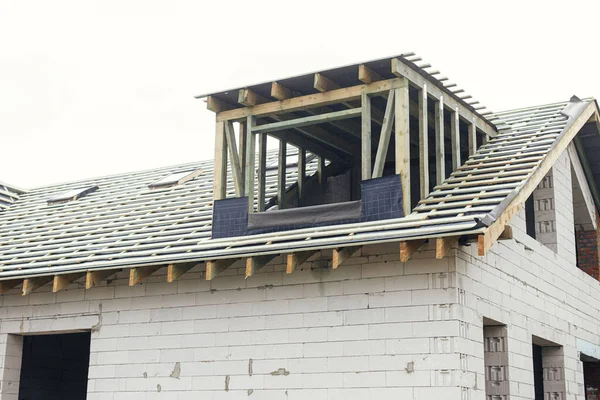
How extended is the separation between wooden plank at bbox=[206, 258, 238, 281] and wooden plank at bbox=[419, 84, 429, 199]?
3.25 m

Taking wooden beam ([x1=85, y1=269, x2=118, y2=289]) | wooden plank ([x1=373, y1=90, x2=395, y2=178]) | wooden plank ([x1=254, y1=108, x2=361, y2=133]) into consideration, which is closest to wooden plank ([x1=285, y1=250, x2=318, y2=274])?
wooden plank ([x1=373, y1=90, x2=395, y2=178])

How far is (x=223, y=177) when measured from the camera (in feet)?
49.9

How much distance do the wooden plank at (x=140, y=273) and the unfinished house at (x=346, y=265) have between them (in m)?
0.04

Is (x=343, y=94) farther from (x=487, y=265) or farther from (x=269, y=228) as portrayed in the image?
(x=487, y=265)

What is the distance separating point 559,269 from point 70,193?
39.6ft

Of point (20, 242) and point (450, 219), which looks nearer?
point (450, 219)

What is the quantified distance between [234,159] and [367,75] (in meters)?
2.85

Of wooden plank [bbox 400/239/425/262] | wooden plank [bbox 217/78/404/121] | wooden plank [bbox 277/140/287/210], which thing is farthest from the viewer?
wooden plank [bbox 277/140/287/210]

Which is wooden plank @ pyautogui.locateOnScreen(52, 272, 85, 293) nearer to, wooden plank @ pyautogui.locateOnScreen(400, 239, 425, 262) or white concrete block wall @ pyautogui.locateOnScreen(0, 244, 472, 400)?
Result: white concrete block wall @ pyautogui.locateOnScreen(0, 244, 472, 400)

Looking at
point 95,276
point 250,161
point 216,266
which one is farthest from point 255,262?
point 95,276

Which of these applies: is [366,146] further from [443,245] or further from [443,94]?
[443,245]

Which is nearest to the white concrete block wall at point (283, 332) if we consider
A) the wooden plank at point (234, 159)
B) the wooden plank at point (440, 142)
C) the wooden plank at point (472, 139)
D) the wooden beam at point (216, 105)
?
the wooden plank at point (234, 159)

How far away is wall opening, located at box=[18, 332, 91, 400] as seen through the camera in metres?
19.1

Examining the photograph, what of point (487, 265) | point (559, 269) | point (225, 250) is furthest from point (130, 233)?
point (559, 269)
